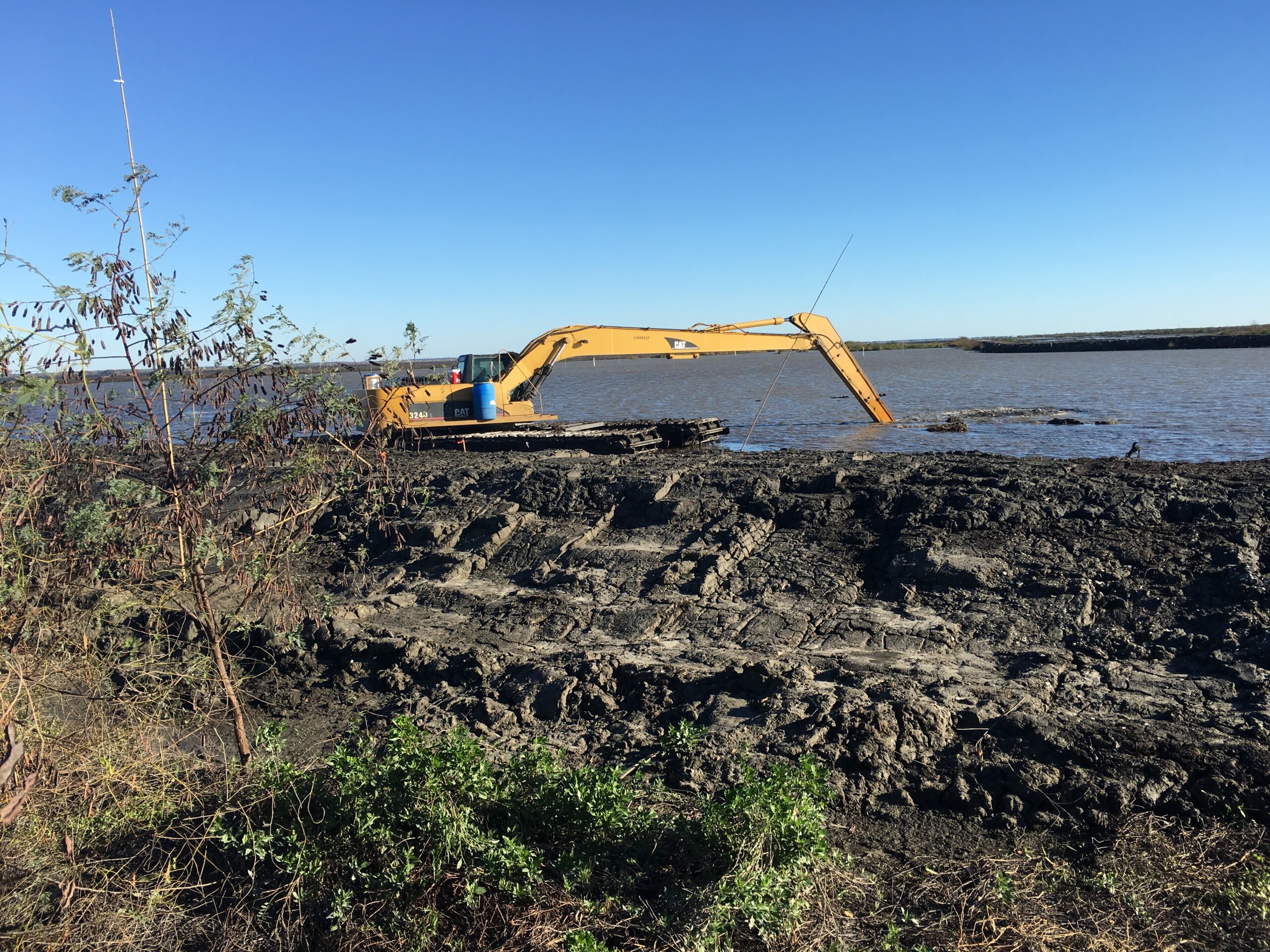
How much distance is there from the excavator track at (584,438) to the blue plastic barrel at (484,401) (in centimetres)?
36

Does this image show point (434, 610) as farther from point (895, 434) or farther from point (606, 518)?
point (895, 434)

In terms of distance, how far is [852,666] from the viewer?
668 centimetres

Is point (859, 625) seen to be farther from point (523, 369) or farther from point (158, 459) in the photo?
point (523, 369)

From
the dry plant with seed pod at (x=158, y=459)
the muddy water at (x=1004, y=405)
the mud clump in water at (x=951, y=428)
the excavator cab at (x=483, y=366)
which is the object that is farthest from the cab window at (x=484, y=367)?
the dry plant with seed pod at (x=158, y=459)

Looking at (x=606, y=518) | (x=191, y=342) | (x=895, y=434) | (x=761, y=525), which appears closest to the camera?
(x=191, y=342)

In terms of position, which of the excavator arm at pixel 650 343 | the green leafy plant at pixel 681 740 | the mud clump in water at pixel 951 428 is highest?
the excavator arm at pixel 650 343

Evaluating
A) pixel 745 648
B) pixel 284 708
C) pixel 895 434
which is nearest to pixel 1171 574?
pixel 745 648

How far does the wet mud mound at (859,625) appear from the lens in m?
5.34

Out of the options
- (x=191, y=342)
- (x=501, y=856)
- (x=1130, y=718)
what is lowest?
(x=1130, y=718)

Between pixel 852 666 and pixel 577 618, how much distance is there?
2739 mm

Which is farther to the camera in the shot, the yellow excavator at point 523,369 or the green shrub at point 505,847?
the yellow excavator at point 523,369

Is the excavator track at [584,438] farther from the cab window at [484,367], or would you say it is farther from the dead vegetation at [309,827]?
the dead vegetation at [309,827]

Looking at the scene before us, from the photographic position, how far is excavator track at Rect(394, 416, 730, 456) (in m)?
16.3

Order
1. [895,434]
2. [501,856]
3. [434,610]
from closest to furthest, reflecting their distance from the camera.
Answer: [501,856] → [434,610] → [895,434]
